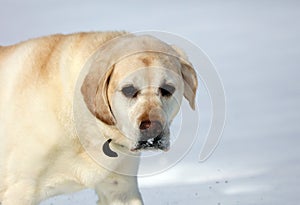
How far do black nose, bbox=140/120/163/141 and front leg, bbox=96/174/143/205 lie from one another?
111 cm

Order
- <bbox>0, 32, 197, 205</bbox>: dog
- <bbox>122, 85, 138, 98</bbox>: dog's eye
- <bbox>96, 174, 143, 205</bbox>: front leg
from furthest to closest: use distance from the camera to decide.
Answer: <bbox>96, 174, 143, 205</bbox>: front leg, <bbox>0, 32, 197, 205</bbox>: dog, <bbox>122, 85, 138, 98</bbox>: dog's eye

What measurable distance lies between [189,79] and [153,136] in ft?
2.67

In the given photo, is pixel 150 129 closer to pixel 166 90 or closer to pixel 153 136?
pixel 153 136

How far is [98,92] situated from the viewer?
256 inches

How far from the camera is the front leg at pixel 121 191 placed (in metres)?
7.32

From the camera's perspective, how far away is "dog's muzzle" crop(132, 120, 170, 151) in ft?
20.3

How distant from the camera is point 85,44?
699cm

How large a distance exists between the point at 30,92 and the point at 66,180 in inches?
34.1

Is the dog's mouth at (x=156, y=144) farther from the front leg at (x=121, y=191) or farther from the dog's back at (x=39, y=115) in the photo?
the front leg at (x=121, y=191)

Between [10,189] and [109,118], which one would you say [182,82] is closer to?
[109,118]

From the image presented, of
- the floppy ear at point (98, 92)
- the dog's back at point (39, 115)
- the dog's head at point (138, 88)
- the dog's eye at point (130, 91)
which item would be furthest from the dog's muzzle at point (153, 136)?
the dog's back at point (39, 115)

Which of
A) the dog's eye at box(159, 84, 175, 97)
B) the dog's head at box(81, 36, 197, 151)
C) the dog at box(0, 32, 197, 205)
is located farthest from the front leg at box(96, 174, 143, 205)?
the dog's eye at box(159, 84, 175, 97)

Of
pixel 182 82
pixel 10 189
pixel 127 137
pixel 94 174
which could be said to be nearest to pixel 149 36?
pixel 182 82

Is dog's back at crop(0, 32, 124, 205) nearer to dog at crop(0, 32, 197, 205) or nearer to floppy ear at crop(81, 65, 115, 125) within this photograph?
dog at crop(0, 32, 197, 205)
